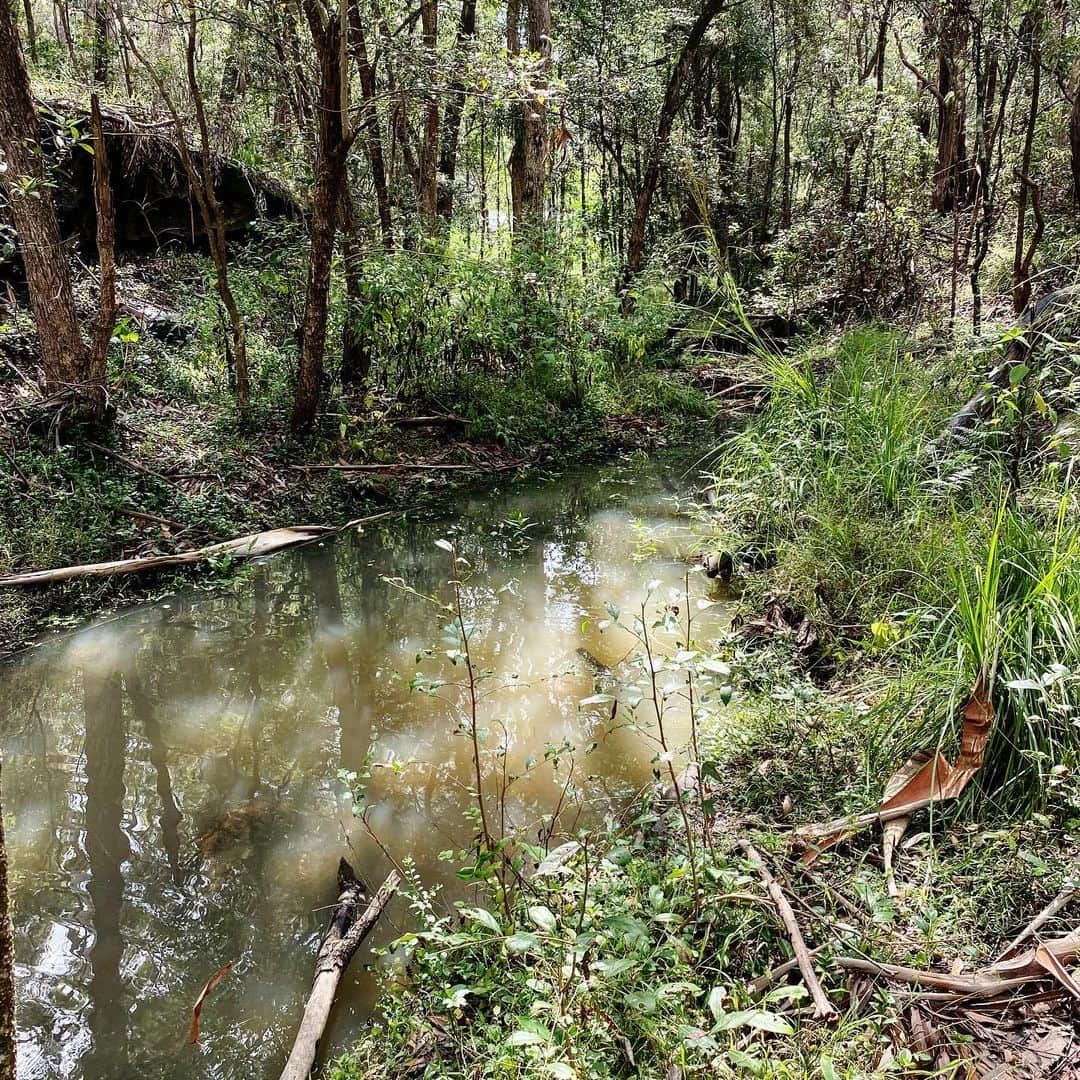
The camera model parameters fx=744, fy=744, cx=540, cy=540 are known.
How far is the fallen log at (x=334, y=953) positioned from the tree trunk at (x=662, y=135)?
8500 mm

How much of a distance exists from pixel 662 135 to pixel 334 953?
1109 cm

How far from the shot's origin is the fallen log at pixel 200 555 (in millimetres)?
4266

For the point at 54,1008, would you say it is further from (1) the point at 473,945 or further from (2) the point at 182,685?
(2) the point at 182,685

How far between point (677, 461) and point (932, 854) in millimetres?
6020

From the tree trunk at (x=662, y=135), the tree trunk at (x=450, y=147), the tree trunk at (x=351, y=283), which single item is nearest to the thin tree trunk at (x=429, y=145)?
the tree trunk at (x=450, y=147)

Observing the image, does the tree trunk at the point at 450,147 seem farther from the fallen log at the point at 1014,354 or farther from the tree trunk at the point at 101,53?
the fallen log at the point at 1014,354

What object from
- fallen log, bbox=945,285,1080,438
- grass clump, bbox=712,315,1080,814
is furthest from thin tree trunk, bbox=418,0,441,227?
fallen log, bbox=945,285,1080,438

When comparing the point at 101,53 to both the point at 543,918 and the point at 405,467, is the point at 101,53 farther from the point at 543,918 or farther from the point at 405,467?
the point at 543,918

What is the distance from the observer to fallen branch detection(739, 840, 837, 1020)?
5.06ft

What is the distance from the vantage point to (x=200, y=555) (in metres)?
4.93

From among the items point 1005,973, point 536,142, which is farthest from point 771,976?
point 536,142

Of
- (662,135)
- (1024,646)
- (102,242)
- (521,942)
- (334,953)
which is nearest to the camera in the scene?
(521,942)

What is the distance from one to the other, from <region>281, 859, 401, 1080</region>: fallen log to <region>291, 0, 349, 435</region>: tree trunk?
15.6ft

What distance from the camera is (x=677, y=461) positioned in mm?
7777
